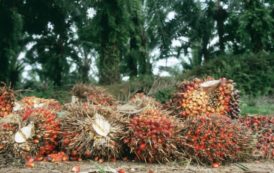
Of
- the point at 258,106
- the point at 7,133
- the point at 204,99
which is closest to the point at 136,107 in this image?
the point at 204,99

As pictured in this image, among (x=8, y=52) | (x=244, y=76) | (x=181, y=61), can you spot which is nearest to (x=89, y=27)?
(x=8, y=52)

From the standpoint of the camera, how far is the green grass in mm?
11508

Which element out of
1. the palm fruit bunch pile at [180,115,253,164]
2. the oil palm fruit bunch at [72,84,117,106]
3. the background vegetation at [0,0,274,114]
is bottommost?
the palm fruit bunch pile at [180,115,253,164]

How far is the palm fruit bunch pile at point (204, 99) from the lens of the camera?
6.13 metres

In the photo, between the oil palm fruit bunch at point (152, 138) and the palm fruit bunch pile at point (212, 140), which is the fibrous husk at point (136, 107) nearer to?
the oil palm fruit bunch at point (152, 138)

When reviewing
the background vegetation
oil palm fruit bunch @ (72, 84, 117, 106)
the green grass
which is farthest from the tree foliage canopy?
oil palm fruit bunch @ (72, 84, 117, 106)

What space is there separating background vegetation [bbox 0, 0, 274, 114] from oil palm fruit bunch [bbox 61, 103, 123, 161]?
7.00 metres

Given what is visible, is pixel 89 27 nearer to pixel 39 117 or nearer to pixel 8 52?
pixel 8 52

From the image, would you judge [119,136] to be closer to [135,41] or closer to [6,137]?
[6,137]

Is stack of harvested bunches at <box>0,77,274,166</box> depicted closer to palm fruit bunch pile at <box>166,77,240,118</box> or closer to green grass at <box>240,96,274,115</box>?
palm fruit bunch pile at <box>166,77,240,118</box>

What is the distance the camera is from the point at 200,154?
477 cm

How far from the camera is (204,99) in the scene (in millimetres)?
6223

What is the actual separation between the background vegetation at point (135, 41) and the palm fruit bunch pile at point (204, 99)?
543 centimetres

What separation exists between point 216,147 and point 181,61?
29.8 m
